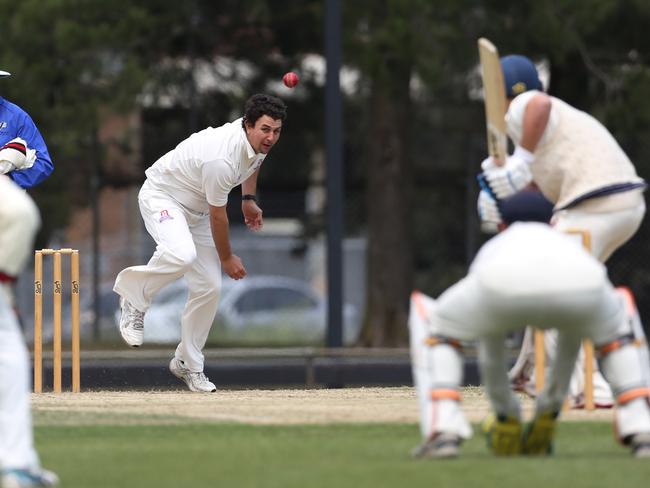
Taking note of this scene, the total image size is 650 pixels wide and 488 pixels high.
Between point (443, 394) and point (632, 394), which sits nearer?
point (443, 394)

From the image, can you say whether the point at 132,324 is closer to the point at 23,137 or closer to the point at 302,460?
the point at 23,137

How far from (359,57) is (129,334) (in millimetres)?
6778

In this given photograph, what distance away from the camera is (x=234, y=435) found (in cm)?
645

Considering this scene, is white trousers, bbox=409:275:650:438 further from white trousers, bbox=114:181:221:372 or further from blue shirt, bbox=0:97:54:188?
blue shirt, bbox=0:97:54:188

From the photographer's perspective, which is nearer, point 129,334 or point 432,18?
point 129,334

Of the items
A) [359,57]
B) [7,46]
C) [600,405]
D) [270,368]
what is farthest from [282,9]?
[600,405]

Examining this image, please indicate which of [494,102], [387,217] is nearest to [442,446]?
[494,102]

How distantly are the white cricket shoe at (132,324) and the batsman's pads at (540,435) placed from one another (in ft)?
11.8

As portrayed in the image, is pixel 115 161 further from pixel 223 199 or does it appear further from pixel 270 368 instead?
pixel 223 199

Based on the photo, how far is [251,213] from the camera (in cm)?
905

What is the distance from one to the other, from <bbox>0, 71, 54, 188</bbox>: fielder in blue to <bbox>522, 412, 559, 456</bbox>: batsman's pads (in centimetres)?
376

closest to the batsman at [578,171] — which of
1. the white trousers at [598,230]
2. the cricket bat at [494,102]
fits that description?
the white trousers at [598,230]

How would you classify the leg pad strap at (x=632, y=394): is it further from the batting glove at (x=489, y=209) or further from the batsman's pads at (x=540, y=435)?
the batting glove at (x=489, y=209)

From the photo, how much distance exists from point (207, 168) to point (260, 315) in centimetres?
968
